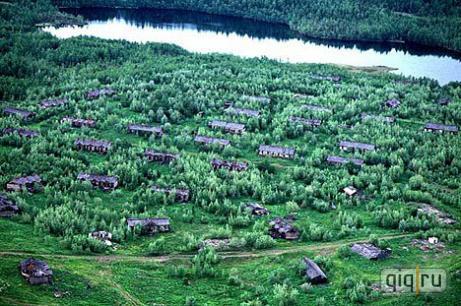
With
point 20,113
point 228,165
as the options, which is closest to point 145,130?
point 228,165

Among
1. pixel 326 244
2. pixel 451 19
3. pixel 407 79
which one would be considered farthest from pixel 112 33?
pixel 326 244

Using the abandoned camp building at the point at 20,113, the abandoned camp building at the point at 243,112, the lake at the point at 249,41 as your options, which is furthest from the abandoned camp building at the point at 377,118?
the abandoned camp building at the point at 20,113

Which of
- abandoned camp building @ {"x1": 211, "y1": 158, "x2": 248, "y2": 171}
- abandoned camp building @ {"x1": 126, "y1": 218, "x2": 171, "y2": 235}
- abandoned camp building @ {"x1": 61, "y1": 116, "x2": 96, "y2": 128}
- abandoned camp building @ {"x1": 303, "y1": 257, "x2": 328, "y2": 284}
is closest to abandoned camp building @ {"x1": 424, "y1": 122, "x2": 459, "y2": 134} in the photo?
abandoned camp building @ {"x1": 211, "y1": 158, "x2": 248, "y2": 171}

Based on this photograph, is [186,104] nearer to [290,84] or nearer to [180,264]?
[290,84]

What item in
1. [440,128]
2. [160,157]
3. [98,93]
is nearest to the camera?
[160,157]

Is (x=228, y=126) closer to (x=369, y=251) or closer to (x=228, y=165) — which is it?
(x=228, y=165)

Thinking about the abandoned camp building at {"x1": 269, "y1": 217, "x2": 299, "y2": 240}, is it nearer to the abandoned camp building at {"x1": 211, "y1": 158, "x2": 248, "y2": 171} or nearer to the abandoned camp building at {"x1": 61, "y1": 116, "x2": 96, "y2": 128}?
the abandoned camp building at {"x1": 211, "y1": 158, "x2": 248, "y2": 171}
